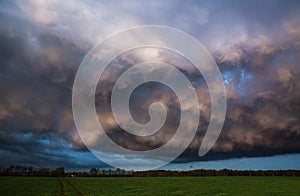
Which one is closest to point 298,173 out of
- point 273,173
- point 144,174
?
point 273,173

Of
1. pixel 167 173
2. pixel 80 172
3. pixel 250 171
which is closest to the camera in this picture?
pixel 250 171

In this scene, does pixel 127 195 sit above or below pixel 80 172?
below

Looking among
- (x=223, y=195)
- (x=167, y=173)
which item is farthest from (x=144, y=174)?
(x=223, y=195)

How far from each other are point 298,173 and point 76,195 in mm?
162103

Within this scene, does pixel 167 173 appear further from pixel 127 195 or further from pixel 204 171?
pixel 127 195

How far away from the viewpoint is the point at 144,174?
166875 millimetres

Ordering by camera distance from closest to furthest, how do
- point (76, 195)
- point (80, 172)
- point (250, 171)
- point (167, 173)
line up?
point (76, 195) < point (250, 171) < point (167, 173) < point (80, 172)

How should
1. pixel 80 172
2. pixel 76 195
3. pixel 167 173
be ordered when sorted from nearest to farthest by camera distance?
pixel 76 195
pixel 167 173
pixel 80 172

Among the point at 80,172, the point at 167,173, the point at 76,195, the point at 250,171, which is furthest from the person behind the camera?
the point at 80,172

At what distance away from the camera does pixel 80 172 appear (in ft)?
611

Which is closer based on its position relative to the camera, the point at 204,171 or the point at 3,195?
the point at 3,195

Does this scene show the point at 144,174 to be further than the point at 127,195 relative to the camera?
Yes

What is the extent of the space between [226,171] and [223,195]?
13264 cm

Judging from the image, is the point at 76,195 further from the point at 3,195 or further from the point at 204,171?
the point at 204,171
